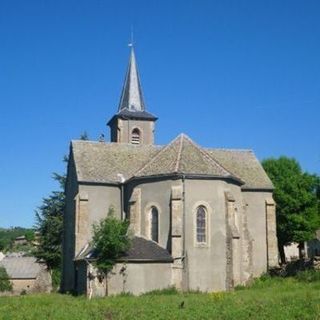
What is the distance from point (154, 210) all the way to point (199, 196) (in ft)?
11.2

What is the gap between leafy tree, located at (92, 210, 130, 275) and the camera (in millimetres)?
32250

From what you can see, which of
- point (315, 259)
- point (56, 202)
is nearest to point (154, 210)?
point (315, 259)

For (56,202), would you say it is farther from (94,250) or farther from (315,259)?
(315,259)

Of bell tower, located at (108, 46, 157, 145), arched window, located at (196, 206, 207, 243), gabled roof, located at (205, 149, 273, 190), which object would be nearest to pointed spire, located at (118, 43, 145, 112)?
bell tower, located at (108, 46, 157, 145)

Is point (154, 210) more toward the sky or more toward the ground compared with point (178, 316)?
more toward the sky

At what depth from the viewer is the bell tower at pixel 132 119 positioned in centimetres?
5291

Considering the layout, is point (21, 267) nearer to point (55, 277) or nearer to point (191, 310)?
point (55, 277)

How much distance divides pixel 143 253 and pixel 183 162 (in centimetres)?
734

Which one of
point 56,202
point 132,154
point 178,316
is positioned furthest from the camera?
point 56,202

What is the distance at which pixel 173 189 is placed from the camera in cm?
3597

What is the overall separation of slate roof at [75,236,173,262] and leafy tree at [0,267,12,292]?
35.9 meters

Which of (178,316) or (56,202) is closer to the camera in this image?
(178,316)

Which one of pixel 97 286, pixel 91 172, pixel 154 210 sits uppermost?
pixel 91 172

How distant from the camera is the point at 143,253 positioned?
1336 inches
